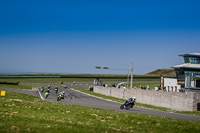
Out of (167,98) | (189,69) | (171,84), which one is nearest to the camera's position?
(167,98)

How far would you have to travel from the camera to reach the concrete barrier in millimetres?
31266

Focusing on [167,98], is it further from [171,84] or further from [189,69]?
[189,69]

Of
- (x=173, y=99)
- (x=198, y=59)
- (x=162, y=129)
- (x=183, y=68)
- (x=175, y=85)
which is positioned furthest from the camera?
(x=198, y=59)

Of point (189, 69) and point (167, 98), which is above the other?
point (189, 69)

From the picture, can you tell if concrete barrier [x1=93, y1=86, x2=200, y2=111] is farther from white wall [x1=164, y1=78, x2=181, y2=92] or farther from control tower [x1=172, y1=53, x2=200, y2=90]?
white wall [x1=164, y1=78, x2=181, y2=92]

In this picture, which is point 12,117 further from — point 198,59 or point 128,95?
point 198,59

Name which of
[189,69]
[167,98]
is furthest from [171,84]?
[167,98]

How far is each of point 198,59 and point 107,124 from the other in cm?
5254

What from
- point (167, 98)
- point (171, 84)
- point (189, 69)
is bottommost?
point (167, 98)

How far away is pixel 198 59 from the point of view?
61.2 m

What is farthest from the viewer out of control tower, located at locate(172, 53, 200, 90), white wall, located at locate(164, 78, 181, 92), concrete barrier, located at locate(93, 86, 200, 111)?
white wall, located at locate(164, 78, 181, 92)

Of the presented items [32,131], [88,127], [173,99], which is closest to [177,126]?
[88,127]

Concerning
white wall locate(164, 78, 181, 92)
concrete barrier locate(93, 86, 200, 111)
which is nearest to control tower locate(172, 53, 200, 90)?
white wall locate(164, 78, 181, 92)

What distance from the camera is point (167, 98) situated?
37.3m
